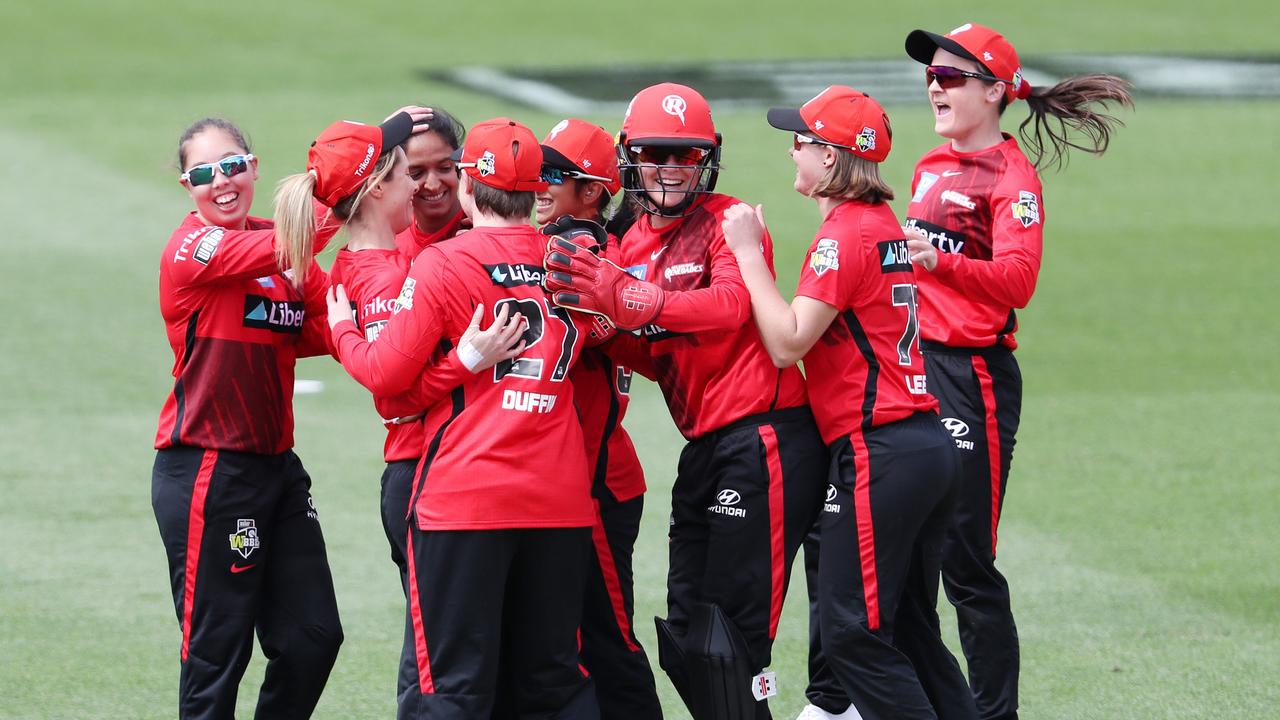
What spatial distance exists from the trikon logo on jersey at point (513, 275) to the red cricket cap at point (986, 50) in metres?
1.97

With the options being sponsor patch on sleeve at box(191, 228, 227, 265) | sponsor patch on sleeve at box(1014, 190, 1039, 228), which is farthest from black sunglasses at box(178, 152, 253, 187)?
sponsor patch on sleeve at box(1014, 190, 1039, 228)

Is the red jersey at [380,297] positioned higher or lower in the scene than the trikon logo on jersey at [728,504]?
higher

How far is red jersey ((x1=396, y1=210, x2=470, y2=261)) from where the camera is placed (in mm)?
5629

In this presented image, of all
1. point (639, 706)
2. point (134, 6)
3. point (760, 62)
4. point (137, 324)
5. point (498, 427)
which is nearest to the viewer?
point (498, 427)

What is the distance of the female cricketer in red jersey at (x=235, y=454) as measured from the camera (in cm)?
530

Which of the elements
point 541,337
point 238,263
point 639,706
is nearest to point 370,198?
point 238,263

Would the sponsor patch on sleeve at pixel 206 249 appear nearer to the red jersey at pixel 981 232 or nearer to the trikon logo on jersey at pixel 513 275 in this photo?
the trikon logo on jersey at pixel 513 275

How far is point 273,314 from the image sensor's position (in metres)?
5.42

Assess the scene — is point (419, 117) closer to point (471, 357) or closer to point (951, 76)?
point (471, 357)

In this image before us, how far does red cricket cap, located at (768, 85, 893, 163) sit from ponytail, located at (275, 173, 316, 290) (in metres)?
1.46

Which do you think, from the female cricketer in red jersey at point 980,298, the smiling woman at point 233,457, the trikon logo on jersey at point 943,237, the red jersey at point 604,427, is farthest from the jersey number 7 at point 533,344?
the trikon logo on jersey at point 943,237

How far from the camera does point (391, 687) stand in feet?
21.5

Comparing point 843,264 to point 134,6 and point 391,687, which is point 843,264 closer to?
point 391,687

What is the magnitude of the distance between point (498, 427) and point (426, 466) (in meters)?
0.25
